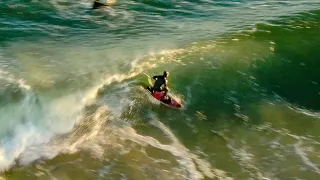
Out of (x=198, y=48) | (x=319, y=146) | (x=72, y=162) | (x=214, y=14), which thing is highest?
(x=214, y=14)

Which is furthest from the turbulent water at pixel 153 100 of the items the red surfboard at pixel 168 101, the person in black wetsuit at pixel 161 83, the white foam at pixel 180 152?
the person in black wetsuit at pixel 161 83

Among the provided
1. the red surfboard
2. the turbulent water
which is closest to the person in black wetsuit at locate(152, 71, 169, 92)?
the red surfboard

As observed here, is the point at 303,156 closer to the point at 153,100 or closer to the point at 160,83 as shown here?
the point at 153,100

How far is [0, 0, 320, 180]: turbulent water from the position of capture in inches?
474

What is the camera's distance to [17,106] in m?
14.1

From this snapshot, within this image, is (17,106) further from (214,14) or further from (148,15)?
(214,14)

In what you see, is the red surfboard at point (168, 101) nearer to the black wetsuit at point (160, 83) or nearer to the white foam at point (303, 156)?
the black wetsuit at point (160, 83)

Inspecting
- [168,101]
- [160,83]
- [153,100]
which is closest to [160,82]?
[160,83]

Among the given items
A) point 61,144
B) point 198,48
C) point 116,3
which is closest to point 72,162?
point 61,144

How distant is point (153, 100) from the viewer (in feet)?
49.1

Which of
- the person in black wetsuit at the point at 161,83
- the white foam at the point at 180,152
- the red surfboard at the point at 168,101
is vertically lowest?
the white foam at the point at 180,152

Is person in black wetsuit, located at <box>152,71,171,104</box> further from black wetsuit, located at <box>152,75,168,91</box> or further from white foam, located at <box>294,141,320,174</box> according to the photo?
white foam, located at <box>294,141,320,174</box>

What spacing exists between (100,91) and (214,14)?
9.94 metres

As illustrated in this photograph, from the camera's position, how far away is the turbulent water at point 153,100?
1204 centimetres
